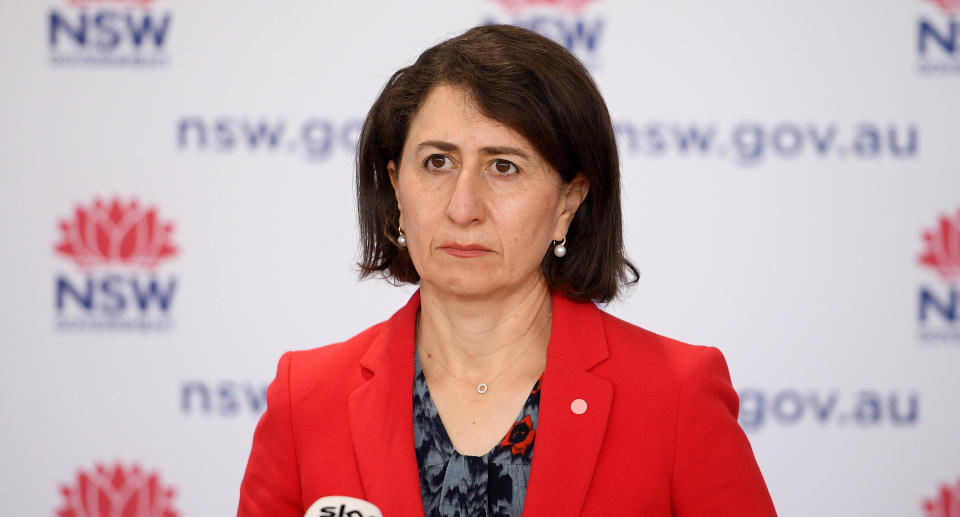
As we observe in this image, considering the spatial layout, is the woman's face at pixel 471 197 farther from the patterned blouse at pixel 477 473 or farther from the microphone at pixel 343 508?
the microphone at pixel 343 508

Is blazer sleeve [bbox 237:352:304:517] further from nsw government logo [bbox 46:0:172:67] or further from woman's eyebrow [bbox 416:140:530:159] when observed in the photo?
nsw government logo [bbox 46:0:172:67]

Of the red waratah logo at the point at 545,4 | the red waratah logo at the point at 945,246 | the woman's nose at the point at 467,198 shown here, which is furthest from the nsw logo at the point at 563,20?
the woman's nose at the point at 467,198

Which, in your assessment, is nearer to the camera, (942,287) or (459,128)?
(459,128)

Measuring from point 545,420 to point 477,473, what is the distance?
0.15 metres

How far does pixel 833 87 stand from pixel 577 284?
1.75m

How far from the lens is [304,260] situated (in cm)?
332

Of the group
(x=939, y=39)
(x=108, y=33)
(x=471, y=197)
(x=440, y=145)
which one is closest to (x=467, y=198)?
(x=471, y=197)

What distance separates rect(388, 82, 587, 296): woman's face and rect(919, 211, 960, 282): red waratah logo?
1.97m

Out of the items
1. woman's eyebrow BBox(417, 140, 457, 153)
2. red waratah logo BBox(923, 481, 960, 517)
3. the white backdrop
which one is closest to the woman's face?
woman's eyebrow BBox(417, 140, 457, 153)

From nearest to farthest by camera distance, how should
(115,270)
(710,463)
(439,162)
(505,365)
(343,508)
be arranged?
(343,508), (710,463), (439,162), (505,365), (115,270)

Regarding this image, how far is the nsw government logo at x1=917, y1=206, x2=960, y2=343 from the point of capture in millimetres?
3248

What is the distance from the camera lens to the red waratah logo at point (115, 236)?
331 cm

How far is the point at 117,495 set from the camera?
130 inches

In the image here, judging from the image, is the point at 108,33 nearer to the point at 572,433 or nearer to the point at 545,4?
the point at 545,4
